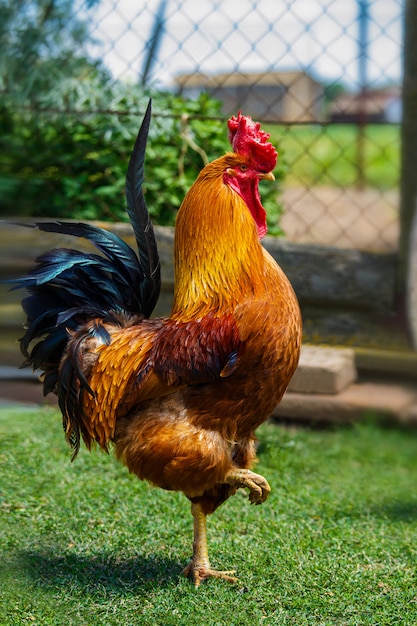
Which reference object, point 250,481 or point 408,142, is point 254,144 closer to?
point 250,481

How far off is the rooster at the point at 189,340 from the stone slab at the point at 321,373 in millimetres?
1580

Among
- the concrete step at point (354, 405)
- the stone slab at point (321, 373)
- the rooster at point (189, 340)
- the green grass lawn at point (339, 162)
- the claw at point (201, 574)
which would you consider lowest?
the claw at point (201, 574)

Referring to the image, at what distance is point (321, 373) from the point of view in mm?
4598

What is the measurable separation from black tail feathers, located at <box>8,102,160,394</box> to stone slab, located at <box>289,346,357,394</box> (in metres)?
1.69

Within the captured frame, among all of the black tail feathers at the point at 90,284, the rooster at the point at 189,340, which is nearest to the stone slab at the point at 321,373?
the rooster at the point at 189,340

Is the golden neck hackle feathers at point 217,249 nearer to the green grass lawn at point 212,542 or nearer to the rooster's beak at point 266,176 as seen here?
the rooster's beak at point 266,176

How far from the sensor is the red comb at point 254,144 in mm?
2832

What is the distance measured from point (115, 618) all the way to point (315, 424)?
225 cm

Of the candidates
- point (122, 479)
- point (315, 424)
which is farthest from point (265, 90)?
point (122, 479)

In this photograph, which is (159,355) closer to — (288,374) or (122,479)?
(288,374)

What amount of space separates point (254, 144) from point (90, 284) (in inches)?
32.2

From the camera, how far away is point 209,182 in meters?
2.90

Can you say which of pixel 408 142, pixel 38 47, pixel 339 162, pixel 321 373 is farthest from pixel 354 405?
pixel 339 162

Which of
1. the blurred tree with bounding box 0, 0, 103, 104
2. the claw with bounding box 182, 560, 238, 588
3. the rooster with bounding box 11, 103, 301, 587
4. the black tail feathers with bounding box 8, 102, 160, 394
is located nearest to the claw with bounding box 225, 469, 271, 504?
the rooster with bounding box 11, 103, 301, 587
